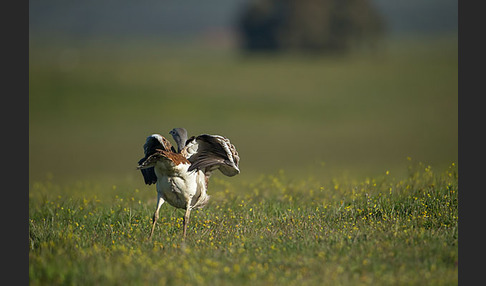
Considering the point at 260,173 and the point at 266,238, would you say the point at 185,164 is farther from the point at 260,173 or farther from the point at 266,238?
the point at 260,173

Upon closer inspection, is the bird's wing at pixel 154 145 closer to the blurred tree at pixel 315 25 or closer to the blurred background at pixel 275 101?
A: the blurred background at pixel 275 101

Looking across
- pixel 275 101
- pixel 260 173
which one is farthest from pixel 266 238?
pixel 275 101

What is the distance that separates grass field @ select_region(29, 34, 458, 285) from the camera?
25.8 ft

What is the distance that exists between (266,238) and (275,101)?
125ft

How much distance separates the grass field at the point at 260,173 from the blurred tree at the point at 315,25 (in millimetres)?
10485

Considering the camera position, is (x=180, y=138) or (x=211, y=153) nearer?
(x=211, y=153)

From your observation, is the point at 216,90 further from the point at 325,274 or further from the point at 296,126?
the point at 325,274

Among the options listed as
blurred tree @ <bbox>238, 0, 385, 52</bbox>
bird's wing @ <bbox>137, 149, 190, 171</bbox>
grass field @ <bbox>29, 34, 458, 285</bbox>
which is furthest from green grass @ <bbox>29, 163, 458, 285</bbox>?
blurred tree @ <bbox>238, 0, 385, 52</bbox>

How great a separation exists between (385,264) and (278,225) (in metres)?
2.50

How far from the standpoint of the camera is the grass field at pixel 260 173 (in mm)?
7852

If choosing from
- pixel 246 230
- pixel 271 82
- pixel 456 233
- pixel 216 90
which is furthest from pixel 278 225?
pixel 271 82

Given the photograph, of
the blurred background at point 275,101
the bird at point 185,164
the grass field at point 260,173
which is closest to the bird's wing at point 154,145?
the bird at point 185,164

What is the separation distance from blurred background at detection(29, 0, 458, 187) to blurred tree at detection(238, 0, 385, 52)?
0.46 ft

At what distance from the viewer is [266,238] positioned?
355 inches
